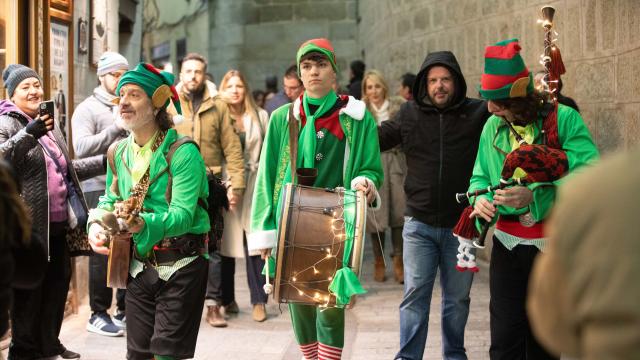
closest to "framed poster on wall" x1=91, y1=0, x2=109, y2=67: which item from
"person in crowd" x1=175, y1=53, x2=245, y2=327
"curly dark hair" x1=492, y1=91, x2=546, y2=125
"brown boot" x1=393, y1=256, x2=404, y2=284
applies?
"person in crowd" x1=175, y1=53, x2=245, y2=327

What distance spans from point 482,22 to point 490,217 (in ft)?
19.7

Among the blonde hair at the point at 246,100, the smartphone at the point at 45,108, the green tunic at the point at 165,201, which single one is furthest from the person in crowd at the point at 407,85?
the green tunic at the point at 165,201

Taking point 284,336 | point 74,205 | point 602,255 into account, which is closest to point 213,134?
point 284,336

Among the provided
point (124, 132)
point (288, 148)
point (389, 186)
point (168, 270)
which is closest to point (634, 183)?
point (168, 270)

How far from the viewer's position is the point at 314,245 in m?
5.08

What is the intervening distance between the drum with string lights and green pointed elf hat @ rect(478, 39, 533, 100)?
35.0 inches

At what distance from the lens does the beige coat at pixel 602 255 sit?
6.37ft

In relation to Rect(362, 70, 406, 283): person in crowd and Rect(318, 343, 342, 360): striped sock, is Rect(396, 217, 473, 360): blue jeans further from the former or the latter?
Rect(362, 70, 406, 283): person in crowd

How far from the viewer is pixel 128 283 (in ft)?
16.1

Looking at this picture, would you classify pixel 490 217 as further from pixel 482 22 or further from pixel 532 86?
pixel 482 22

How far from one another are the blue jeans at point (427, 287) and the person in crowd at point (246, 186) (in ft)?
8.08

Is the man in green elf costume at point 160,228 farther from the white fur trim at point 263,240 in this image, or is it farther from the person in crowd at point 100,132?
the person in crowd at point 100,132

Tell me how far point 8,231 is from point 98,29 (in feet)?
22.5

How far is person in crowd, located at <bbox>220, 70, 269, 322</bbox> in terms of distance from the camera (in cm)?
832
